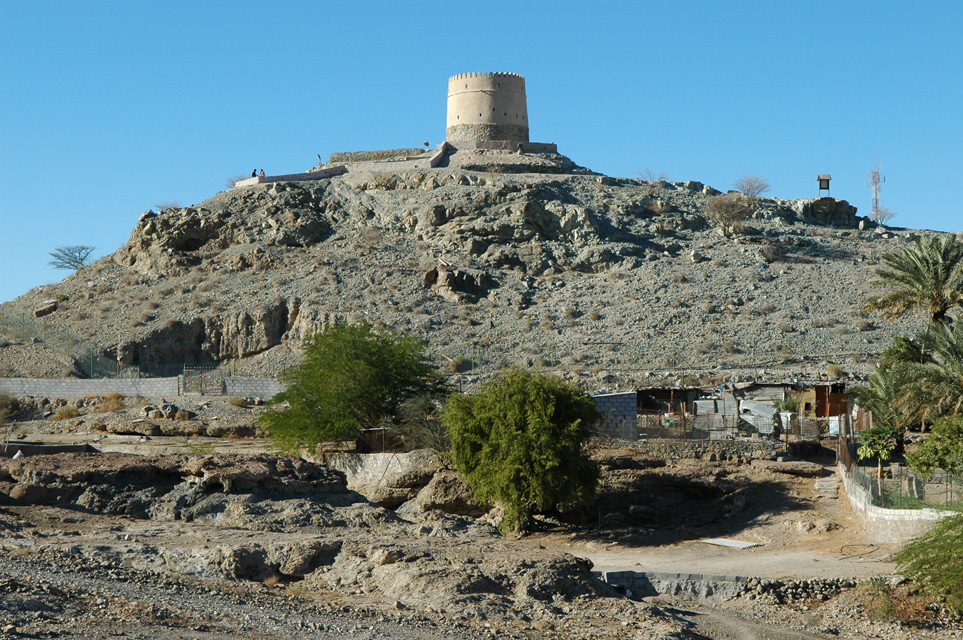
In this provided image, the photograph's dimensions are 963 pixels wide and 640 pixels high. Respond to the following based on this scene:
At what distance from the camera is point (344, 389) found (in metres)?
30.6

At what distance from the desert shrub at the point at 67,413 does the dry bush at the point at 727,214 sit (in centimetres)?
3826

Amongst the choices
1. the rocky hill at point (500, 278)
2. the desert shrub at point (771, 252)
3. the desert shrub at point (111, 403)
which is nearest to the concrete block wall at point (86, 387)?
the desert shrub at point (111, 403)

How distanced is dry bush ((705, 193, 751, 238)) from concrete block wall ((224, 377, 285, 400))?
1271 inches

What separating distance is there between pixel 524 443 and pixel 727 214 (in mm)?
41798

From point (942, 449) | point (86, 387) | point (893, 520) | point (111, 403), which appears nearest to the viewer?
point (893, 520)

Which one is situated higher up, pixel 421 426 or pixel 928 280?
pixel 928 280

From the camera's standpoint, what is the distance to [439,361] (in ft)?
155

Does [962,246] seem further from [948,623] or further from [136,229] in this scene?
[136,229]

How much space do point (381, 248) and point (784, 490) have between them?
→ 1478 inches

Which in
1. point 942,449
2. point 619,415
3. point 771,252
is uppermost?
Result: point 771,252

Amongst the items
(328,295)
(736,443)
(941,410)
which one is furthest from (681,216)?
(941,410)

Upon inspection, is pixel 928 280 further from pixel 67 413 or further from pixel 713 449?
pixel 67 413

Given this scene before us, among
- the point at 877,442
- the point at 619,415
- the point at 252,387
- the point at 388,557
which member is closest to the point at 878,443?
the point at 877,442

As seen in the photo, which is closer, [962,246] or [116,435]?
[962,246]
